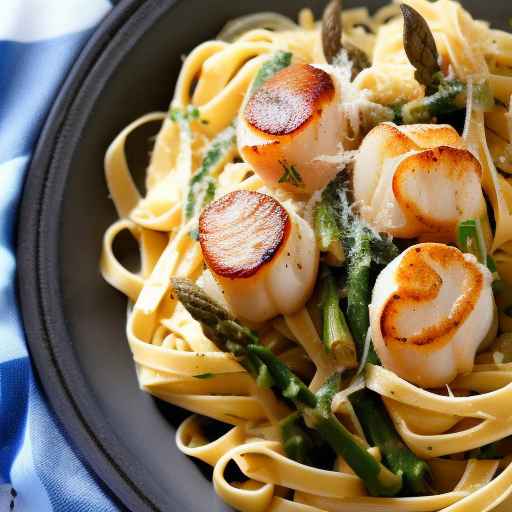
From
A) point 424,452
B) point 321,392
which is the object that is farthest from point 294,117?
point 424,452

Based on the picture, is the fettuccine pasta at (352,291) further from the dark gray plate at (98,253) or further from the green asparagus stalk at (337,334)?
the dark gray plate at (98,253)

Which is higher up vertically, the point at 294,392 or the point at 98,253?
the point at 98,253

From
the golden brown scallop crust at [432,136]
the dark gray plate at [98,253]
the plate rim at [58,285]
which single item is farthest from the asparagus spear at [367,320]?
the plate rim at [58,285]

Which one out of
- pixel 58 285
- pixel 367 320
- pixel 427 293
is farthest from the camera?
pixel 58 285

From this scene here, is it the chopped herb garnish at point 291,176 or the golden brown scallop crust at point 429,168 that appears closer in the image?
the golden brown scallop crust at point 429,168

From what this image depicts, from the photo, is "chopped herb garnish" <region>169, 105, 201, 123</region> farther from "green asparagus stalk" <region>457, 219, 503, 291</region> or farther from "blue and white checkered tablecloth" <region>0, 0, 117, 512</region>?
"green asparagus stalk" <region>457, 219, 503, 291</region>

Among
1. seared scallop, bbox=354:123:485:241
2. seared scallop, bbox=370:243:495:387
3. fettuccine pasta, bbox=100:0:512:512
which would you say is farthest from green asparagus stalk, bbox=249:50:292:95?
seared scallop, bbox=370:243:495:387

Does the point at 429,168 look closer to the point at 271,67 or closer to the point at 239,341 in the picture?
the point at 239,341

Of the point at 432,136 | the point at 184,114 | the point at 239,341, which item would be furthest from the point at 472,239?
the point at 184,114
